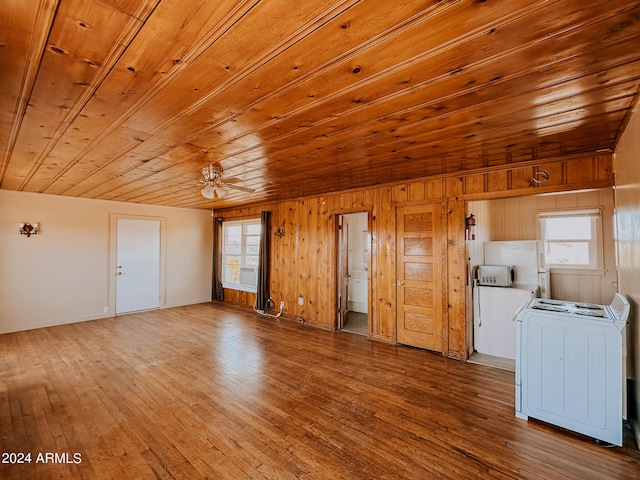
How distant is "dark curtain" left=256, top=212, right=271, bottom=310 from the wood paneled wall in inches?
5.3

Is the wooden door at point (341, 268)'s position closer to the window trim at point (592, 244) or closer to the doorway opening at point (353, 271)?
the doorway opening at point (353, 271)

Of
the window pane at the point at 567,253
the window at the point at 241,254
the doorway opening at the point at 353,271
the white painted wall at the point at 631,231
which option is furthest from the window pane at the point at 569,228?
the window at the point at 241,254

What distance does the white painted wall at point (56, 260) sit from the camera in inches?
200

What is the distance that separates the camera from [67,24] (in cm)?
125

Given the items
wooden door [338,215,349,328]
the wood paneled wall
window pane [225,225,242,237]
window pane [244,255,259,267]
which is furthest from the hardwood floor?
window pane [225,225,242,237]

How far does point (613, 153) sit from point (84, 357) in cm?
671

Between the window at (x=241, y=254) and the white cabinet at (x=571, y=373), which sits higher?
the window at (x=241, y=254)

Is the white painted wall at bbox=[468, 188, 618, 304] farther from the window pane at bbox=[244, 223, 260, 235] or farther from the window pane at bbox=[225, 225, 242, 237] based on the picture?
the window pane at bbox=[225, 225, 242, 237]

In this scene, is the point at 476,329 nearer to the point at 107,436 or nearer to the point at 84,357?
the point at 107,436

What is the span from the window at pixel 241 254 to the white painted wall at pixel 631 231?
5.86 meters

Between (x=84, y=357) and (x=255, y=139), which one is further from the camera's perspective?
(x=84, y=357)

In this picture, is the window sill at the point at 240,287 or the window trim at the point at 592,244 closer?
the window trim at the point at 592,244

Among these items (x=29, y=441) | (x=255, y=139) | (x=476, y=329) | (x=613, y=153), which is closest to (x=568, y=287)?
(x=476, y=329)

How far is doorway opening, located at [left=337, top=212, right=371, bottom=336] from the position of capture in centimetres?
532
